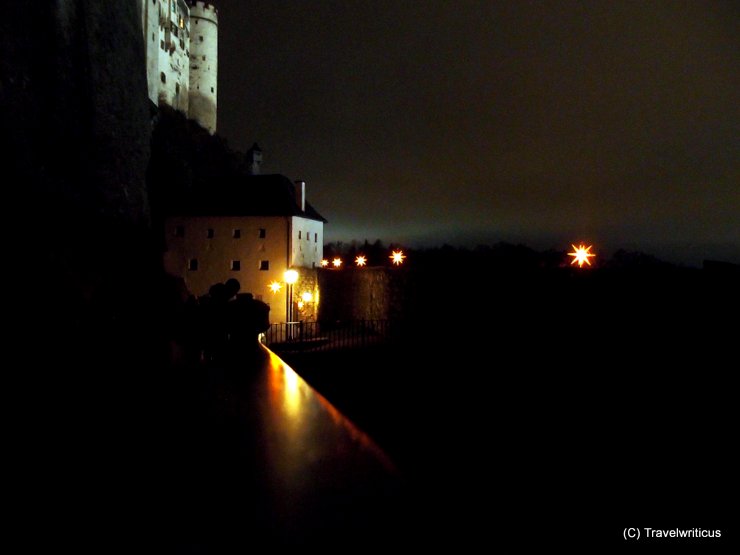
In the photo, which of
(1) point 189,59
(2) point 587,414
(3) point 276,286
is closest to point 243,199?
(3) point 276,286

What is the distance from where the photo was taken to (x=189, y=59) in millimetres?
69312

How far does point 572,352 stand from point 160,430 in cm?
1123

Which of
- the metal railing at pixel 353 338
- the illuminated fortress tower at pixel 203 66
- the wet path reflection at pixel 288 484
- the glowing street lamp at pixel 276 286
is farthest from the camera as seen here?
the illuminated fortress tower at pixel 203 66

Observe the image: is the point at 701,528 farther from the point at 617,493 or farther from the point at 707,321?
the point at 707,321

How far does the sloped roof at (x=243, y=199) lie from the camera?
4231 cm

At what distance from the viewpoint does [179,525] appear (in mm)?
1400

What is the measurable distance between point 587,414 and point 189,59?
71.6 metres

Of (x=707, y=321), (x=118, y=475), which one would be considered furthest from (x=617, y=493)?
(x=118, y=475)

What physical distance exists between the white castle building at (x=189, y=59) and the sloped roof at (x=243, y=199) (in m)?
21.5

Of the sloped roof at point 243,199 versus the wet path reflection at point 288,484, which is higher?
the sloped roof at point 243,199

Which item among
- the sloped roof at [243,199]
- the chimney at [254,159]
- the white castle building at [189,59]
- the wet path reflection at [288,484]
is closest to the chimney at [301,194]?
the sloped roof at [243,199]

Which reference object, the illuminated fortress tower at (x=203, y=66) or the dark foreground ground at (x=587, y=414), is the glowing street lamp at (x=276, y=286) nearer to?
the dark foreground ground at (x=587, y=414)

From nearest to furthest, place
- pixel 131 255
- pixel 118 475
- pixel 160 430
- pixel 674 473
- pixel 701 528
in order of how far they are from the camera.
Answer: pixel 118 475 < pixel 160 430 < pixel 701 528 < pixel 674 473 < pixel 131 255

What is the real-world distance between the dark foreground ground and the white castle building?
2235 inches
